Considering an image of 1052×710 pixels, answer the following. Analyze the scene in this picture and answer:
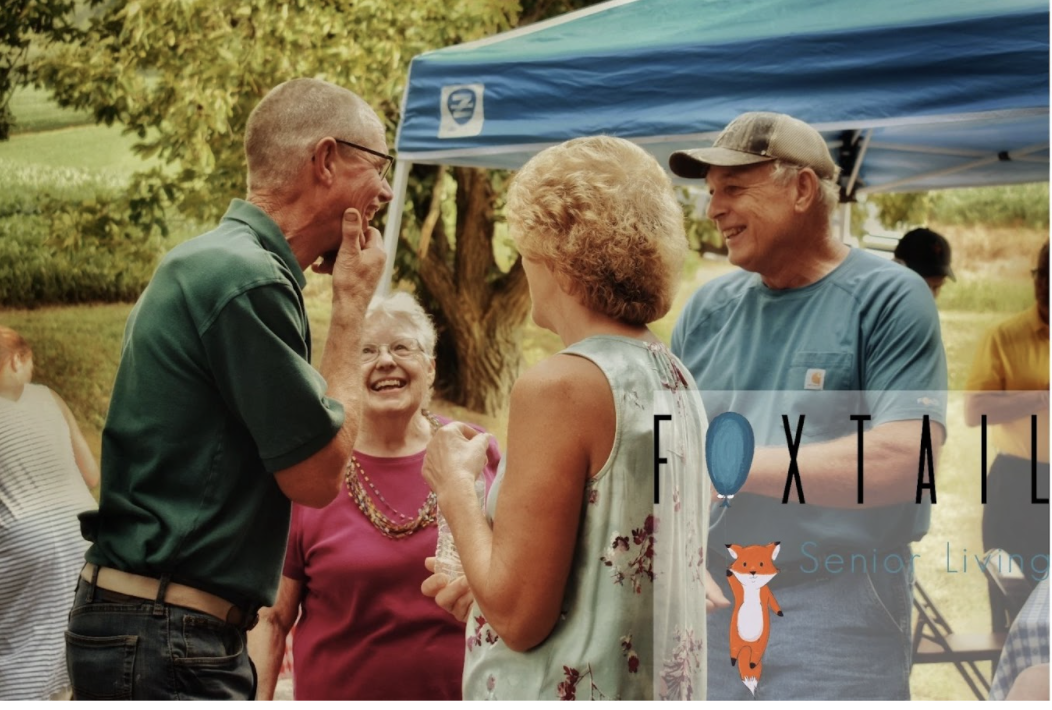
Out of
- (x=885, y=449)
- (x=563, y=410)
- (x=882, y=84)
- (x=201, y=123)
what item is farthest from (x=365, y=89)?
(x=563, y=410)

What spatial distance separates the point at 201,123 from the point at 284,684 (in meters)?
2.87

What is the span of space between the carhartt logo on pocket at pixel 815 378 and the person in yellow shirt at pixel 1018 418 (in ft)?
3.08

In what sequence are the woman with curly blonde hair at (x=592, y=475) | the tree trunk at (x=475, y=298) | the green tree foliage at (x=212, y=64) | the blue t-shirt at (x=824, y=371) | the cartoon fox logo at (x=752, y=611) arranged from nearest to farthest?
the woman with curly blonde hair at (x=592, y=475) < the blue t-shirt at (x=824, y=371) < the cartoon fox logo at (x=752, y=611) < the green tree foliage at (x=212, y=64) < the tree trunk at (x=475, y=298)

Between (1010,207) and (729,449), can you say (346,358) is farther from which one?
(1010,207)

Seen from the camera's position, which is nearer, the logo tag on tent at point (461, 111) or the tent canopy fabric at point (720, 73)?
the tent canopy fabric at point (720, 73)

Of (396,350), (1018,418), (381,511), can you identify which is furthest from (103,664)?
(1018,418)

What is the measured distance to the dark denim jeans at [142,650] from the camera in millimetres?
1529

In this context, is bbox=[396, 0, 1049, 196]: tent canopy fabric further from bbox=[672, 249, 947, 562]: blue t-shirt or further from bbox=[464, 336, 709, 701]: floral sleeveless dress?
bbox=[464, 336, 709, 701]: floral sleeveless dress

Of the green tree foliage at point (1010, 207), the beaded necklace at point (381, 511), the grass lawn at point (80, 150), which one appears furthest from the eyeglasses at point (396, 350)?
the green tree foliage at point (1010, 207)

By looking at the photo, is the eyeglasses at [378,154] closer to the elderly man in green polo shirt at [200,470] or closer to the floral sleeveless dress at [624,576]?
the elderly man in green polo shirt at [200,470]

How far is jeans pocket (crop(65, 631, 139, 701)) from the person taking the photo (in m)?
1.53

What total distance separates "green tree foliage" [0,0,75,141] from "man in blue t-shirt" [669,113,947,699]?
3909 mm

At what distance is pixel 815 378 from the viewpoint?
6.64 feet

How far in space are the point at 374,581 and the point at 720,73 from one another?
4.36 feet
